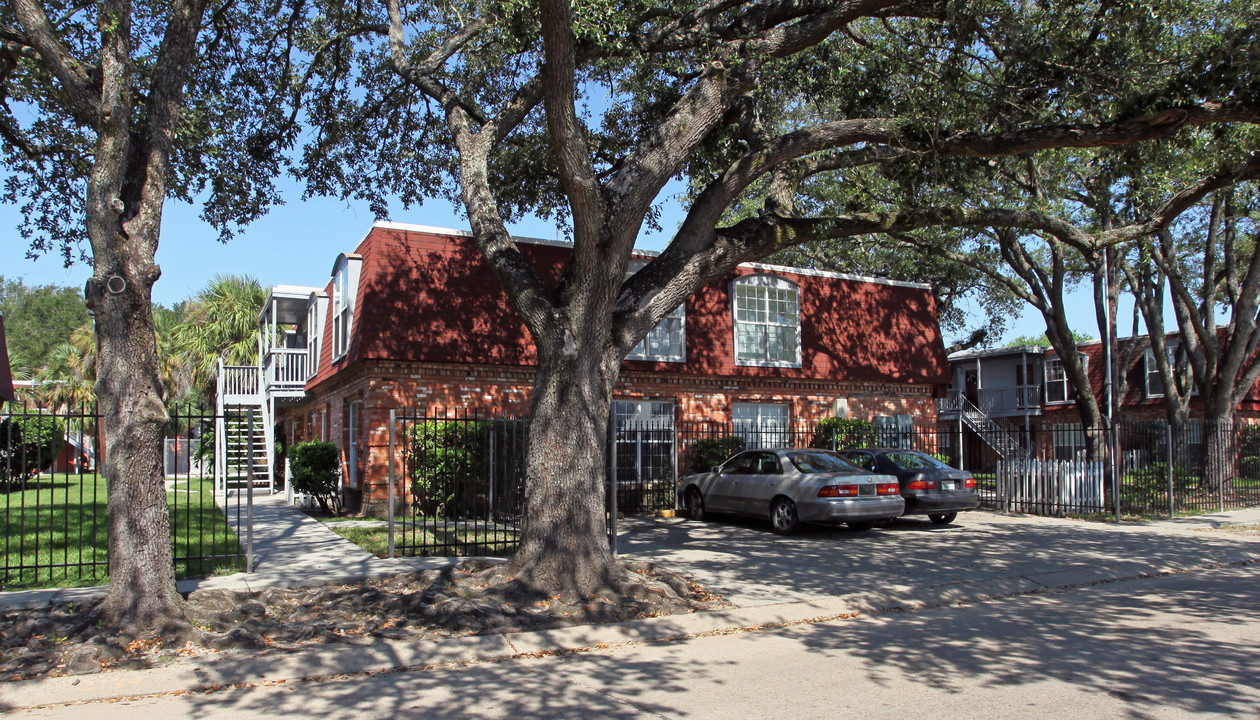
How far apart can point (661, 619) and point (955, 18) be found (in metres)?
8.50

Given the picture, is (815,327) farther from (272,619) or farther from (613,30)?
(272,619)

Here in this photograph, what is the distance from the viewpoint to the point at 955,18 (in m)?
11.1

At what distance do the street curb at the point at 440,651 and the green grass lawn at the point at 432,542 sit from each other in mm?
3148

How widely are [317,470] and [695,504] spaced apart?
7.36 m

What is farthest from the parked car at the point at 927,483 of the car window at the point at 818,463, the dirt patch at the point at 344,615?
the dirt patch at the point at 344,615

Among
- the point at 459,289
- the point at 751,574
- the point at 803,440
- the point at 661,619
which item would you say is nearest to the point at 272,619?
the point at 661,619

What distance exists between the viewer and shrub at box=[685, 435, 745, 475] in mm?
18391

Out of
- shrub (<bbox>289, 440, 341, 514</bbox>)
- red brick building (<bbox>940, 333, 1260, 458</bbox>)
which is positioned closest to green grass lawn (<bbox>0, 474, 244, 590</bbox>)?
shrub (<bbox>289, 440, 341, 514</bbox>)

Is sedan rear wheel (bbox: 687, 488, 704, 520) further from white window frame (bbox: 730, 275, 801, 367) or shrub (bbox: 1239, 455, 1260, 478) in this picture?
shrub (bbox: 1239, 455, 1260, 478)

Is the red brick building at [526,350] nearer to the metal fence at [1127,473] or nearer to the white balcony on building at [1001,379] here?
the metal fence at [1127,473]

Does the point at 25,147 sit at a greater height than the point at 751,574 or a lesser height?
greater

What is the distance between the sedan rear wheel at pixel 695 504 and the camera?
1619cm

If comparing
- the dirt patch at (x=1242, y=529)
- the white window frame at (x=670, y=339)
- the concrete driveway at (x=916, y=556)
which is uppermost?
the white window frame at (x=670, y=339)

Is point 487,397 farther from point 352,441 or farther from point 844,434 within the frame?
point 844,434
